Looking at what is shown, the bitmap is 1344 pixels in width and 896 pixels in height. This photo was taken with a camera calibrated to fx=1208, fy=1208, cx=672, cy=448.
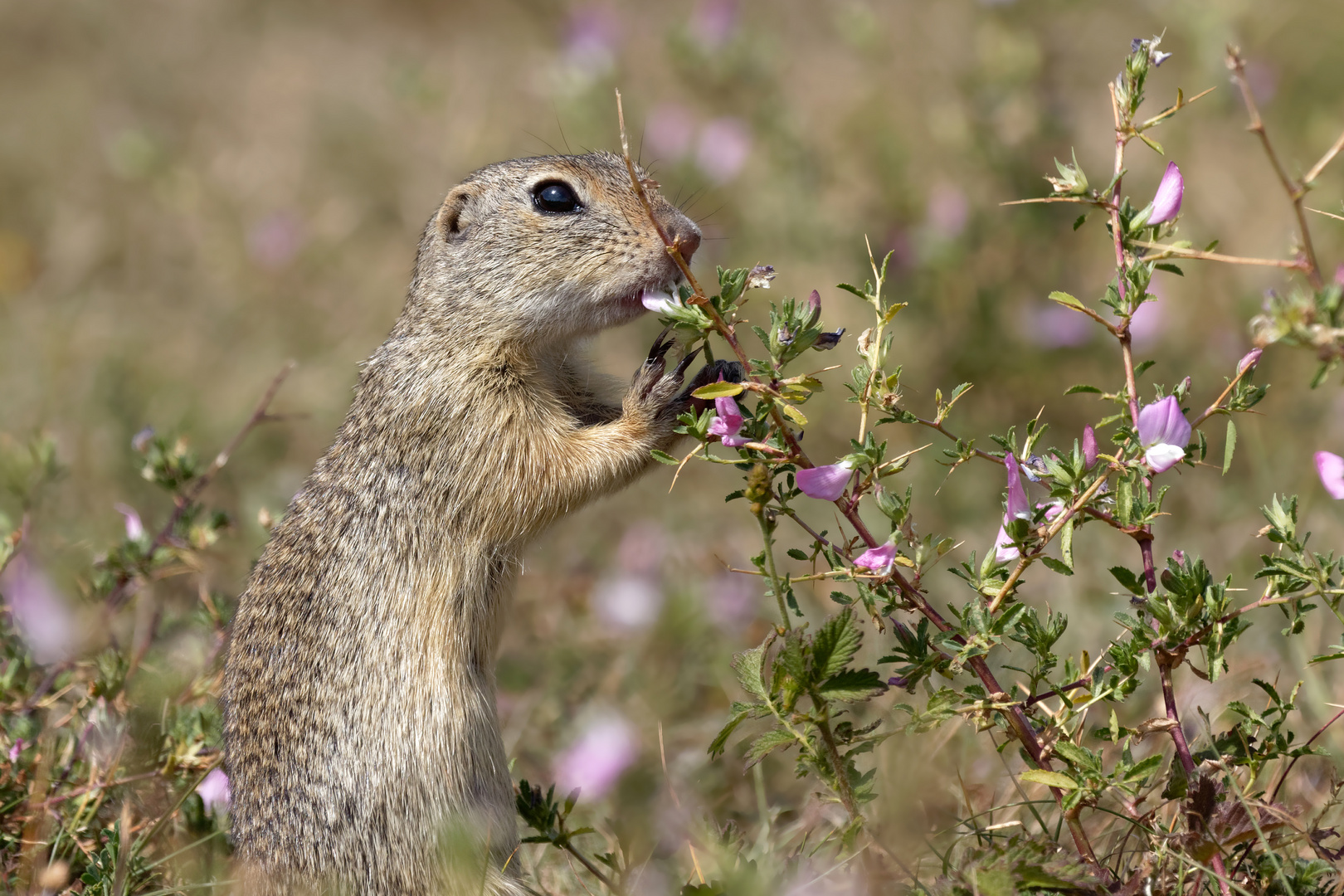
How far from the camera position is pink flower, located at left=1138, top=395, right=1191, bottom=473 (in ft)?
6.90

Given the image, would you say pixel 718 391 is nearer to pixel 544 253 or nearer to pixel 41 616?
pixel 544 253

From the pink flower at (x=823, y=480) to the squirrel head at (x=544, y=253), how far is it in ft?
3.23

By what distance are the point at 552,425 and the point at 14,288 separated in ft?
18.4

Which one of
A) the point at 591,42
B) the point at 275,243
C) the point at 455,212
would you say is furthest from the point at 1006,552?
the point at 275,243

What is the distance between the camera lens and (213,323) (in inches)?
290

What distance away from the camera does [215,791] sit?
10.9 feet

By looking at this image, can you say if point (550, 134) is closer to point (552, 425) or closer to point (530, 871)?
point (552, 425)

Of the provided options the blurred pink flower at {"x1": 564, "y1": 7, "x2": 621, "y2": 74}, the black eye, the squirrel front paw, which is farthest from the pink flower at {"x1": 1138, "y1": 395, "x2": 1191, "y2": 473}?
the blurred pink flower at {"x1": 564, "y1": 7, "x2": 621, "y2": 74}

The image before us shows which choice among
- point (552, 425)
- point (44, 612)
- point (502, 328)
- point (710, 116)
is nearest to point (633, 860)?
point (552, 425)

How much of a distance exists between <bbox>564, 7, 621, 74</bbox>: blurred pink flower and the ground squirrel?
2.52 m

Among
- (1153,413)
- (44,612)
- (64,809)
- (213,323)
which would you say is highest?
(1153,413)

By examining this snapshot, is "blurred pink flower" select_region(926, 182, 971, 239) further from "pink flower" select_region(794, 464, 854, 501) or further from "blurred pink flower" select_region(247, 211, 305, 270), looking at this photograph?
"blurred pink flower" select_region(247, 211, 305, 270)

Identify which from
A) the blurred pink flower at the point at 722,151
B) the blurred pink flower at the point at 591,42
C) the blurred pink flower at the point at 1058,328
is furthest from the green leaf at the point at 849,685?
the blurred pink flower at the point at 591,42

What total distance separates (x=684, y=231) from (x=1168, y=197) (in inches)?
48.9
